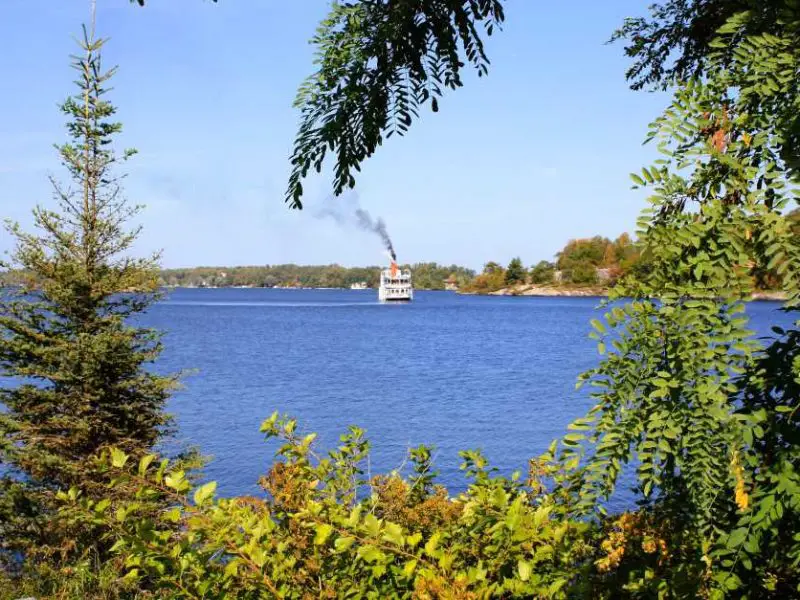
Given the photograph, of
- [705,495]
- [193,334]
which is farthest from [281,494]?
[193,334]

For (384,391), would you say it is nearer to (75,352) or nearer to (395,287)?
(75,352)

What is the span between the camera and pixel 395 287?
144m

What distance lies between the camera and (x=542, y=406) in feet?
93.5

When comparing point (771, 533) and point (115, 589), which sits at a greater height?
point (771, 533)

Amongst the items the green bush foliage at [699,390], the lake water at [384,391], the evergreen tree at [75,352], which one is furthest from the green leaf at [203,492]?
the evergreen tree at [75,352]

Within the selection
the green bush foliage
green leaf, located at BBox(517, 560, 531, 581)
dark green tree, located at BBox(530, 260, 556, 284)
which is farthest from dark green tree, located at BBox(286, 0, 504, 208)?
Answer: dark green tree, located at BBox(530, 260, 556, 284)

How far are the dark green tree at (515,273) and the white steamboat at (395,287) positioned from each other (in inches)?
1834

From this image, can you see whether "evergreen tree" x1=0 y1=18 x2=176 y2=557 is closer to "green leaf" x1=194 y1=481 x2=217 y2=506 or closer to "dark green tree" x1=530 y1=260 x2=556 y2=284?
"green leaf" x1=194 y1=481 x2=217 y2=506

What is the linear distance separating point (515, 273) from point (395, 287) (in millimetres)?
53579

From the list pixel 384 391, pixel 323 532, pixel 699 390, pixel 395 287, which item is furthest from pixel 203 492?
pixel 395 287

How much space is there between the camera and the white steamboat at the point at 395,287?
144 m

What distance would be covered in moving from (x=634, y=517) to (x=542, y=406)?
25.5 m

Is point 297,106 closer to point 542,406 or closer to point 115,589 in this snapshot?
point 115,589

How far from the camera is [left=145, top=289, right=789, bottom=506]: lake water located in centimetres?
2138
